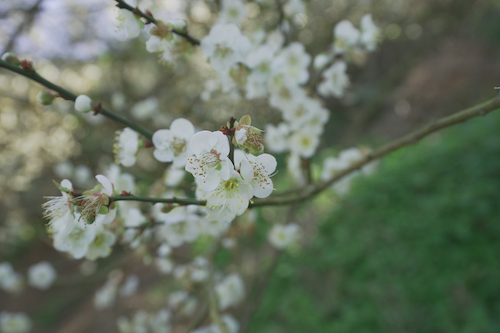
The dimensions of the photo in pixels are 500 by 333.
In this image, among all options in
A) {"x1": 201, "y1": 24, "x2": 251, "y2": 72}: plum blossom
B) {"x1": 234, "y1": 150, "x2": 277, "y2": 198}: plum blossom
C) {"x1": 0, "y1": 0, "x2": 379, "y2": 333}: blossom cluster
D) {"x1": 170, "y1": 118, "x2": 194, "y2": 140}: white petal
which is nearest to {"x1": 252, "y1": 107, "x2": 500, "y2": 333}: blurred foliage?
{"x1": 0, "y1": 0, "x2": 379, "y2": 333}: blossom cluster

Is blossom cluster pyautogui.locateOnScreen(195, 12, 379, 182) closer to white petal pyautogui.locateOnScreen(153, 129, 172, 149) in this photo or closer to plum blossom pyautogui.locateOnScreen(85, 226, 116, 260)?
Answer: white petal pyautogui.locateOnScreen(153, 129, 172, 149)

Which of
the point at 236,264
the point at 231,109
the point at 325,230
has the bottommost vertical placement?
the point at 236,264

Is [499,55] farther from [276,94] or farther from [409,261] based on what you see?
[276,94]

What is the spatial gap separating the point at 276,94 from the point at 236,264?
6.39 feet

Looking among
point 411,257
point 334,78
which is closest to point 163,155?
point 334,78

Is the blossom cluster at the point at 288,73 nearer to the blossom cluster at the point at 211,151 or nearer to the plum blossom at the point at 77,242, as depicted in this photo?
the blossom cluster at the point at 211,151

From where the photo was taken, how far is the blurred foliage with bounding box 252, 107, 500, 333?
9.41 feet

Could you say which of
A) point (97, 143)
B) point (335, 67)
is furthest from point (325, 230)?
point (97, 143)

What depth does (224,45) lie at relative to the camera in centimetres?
124

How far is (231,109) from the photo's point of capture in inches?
150

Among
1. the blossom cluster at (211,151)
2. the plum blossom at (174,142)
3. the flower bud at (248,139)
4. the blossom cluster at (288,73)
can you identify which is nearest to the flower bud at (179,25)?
the blossom cluster at (211,151)

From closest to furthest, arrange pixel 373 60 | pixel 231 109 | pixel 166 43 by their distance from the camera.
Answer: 1. pixel 166 43
2. pixel 231 109
3. pixel 373 60

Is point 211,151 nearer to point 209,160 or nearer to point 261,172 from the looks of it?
point 209,160

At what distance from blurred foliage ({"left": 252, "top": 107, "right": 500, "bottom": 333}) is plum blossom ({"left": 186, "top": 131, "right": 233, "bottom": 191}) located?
2.20 meters
